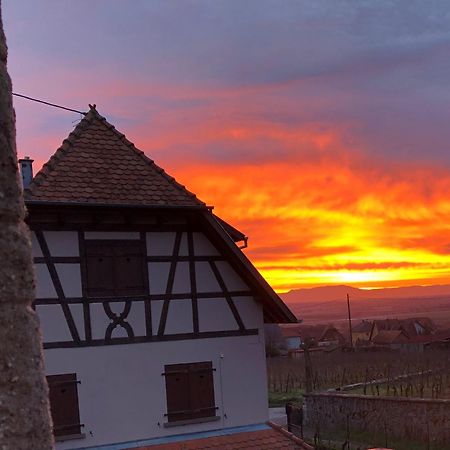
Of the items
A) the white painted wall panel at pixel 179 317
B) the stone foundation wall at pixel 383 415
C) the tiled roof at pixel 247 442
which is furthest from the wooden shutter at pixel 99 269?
the stone foundation wall at pixel 383 415

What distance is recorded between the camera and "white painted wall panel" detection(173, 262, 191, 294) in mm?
12812

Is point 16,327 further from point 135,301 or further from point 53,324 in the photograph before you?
point 135,301

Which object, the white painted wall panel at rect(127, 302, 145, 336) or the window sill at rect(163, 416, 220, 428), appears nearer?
the white painted wall panel at rect(127, 302, 145, 336)

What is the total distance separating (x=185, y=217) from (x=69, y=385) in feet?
12.4

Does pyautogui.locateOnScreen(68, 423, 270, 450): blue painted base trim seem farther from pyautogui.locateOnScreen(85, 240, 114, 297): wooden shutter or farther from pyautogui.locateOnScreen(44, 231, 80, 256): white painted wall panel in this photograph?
pyautogui.locateOnScreen(44, 231, 80, 256): white painted wall panel

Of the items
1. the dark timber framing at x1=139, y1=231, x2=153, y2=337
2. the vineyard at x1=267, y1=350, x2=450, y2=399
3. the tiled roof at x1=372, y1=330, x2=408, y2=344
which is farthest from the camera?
the tiled roof at x1=372, y1=330, x2=408, y2=344

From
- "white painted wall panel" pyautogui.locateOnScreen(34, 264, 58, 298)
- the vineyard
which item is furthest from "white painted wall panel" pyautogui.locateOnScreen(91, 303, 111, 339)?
the vineyard

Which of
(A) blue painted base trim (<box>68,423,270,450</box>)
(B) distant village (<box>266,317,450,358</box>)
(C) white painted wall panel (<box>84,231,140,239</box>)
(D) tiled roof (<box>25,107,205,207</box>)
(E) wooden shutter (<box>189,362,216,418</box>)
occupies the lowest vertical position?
(B) distant village (<box>266,317,450,358</box>)

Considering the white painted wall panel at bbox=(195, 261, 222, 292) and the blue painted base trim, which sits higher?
the white painted wall panel at bbox=(195, 261, 222, 292)

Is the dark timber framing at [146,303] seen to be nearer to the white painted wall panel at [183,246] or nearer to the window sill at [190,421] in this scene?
the white painted wall panel at [183,246]

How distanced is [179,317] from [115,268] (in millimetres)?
1612

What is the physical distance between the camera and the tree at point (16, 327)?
193 centimetres

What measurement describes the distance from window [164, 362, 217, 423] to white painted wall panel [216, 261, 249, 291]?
1.60 m

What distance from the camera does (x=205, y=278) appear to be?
1312 cm
